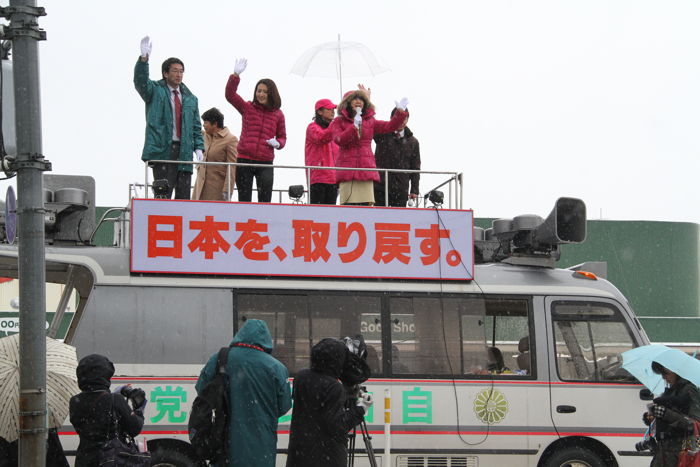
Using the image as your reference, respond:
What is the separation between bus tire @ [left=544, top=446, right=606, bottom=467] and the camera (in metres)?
9.18

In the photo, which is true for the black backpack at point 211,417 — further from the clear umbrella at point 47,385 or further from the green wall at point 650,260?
the green wall at point 650,260

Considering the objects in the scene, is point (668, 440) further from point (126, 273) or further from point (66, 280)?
point (66, 280)

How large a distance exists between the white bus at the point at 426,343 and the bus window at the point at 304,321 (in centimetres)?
1

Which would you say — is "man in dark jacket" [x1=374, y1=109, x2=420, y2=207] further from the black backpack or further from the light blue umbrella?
the black backpack

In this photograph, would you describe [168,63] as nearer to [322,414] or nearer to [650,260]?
[322,414]

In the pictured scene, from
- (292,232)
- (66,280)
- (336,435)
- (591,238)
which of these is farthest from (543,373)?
(591,238)

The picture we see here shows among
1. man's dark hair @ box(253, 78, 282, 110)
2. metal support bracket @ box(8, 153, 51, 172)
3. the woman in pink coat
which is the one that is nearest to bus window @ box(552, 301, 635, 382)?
the woman in pink coat

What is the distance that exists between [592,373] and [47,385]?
564cm

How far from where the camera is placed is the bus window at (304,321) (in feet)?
29.7

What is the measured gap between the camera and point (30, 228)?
200 inches

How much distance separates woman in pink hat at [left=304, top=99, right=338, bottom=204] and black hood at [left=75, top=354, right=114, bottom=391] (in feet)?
15.8

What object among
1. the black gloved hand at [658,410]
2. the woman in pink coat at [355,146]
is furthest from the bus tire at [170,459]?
the black gloved hand at [658,410]

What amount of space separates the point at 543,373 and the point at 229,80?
4823 mm

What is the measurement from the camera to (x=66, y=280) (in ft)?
32.1
